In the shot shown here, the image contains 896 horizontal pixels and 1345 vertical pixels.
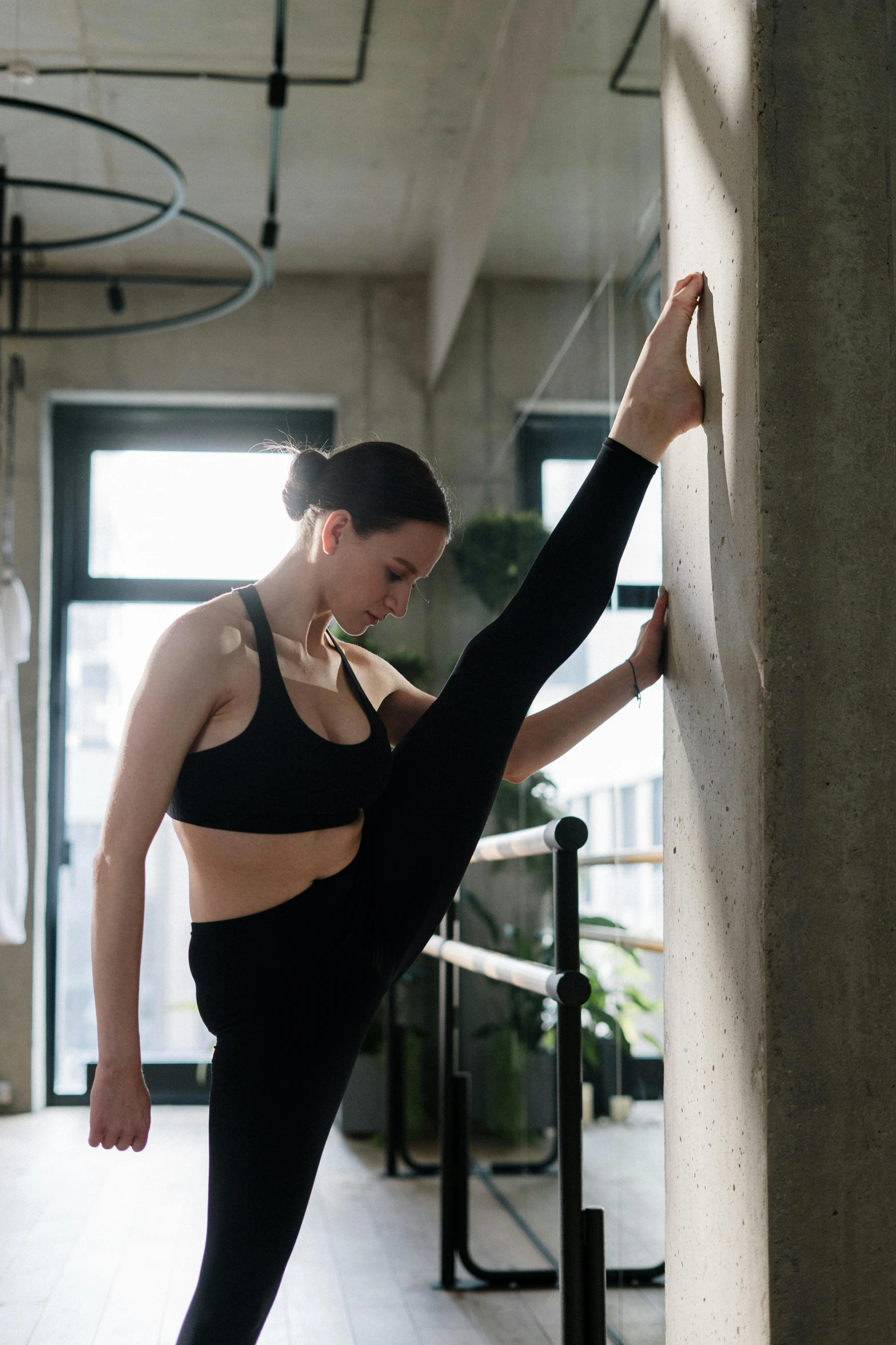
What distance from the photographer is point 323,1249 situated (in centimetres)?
305

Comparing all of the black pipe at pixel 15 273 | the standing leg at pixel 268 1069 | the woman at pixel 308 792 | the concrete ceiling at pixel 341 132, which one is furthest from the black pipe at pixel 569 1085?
the black pipe at pixel 15 273

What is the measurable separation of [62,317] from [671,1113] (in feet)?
15.8

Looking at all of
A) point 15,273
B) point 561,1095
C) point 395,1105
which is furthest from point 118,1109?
point 15,273

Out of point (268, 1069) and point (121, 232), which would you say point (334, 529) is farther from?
point (121, 232)

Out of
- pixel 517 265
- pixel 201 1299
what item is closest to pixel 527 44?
pixel 517 265

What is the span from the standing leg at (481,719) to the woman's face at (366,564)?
0.42 ft

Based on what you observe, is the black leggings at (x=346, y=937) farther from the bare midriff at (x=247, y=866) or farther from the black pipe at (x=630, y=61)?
the black pipe at (x=630, y=61)

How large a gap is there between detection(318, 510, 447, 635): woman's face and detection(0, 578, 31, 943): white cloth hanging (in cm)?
336

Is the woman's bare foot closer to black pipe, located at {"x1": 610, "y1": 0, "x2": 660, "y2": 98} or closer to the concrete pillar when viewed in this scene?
the concrete pillar

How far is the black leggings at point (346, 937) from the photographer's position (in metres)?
1.40

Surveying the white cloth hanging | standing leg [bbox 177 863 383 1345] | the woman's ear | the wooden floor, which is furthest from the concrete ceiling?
the wooden floor

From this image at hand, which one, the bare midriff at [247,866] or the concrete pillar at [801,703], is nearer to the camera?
the concrete pillar at [801,703]

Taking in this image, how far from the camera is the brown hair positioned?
159cm

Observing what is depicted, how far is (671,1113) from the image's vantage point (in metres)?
1.44
